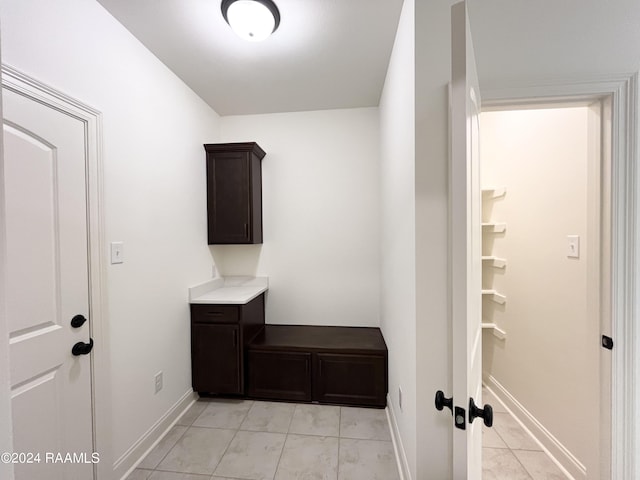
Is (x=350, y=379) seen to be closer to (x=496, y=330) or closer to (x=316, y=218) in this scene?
(x=496, y=330)

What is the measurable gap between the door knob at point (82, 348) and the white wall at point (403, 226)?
167cm

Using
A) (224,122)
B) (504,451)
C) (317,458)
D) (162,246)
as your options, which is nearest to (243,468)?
(317,458)

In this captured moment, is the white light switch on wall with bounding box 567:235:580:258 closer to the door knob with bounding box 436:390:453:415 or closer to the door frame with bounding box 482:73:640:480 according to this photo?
the door frame with bounding box 482:73:640:480

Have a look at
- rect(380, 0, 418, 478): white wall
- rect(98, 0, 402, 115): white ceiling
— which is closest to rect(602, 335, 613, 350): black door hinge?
rect(380, 0, 418, 478): white wall

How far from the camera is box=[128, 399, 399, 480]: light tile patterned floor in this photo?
1.61m

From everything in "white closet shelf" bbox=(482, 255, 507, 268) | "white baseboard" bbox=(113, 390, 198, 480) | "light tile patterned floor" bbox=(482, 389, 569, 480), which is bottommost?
"light tile patterned floor" bbox=(482, 389, 569, 480)

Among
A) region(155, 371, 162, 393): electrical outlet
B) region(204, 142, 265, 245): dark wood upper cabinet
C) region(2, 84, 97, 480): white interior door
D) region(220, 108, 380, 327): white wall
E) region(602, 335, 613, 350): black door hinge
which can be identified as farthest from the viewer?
region(220, 108, 380, 327): white wall

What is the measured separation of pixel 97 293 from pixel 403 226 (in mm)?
1737

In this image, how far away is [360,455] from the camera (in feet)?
5.68

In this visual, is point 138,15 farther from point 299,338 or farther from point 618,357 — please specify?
point 618,357

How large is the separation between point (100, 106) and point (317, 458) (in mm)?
2497

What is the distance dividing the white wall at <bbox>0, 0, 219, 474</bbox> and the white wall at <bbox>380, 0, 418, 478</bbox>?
1676 millimetres

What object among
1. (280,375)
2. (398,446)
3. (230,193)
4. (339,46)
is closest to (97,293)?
(230,193)

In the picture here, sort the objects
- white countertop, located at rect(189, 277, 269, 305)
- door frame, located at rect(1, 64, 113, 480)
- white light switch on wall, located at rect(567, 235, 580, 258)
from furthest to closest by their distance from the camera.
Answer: white countertop, located at rect(189, 277, 269, 305) < white light switch on wall, located at rect(567, 235, 580, 258) < door frame, located at rect(1, 64, 113, 480)
